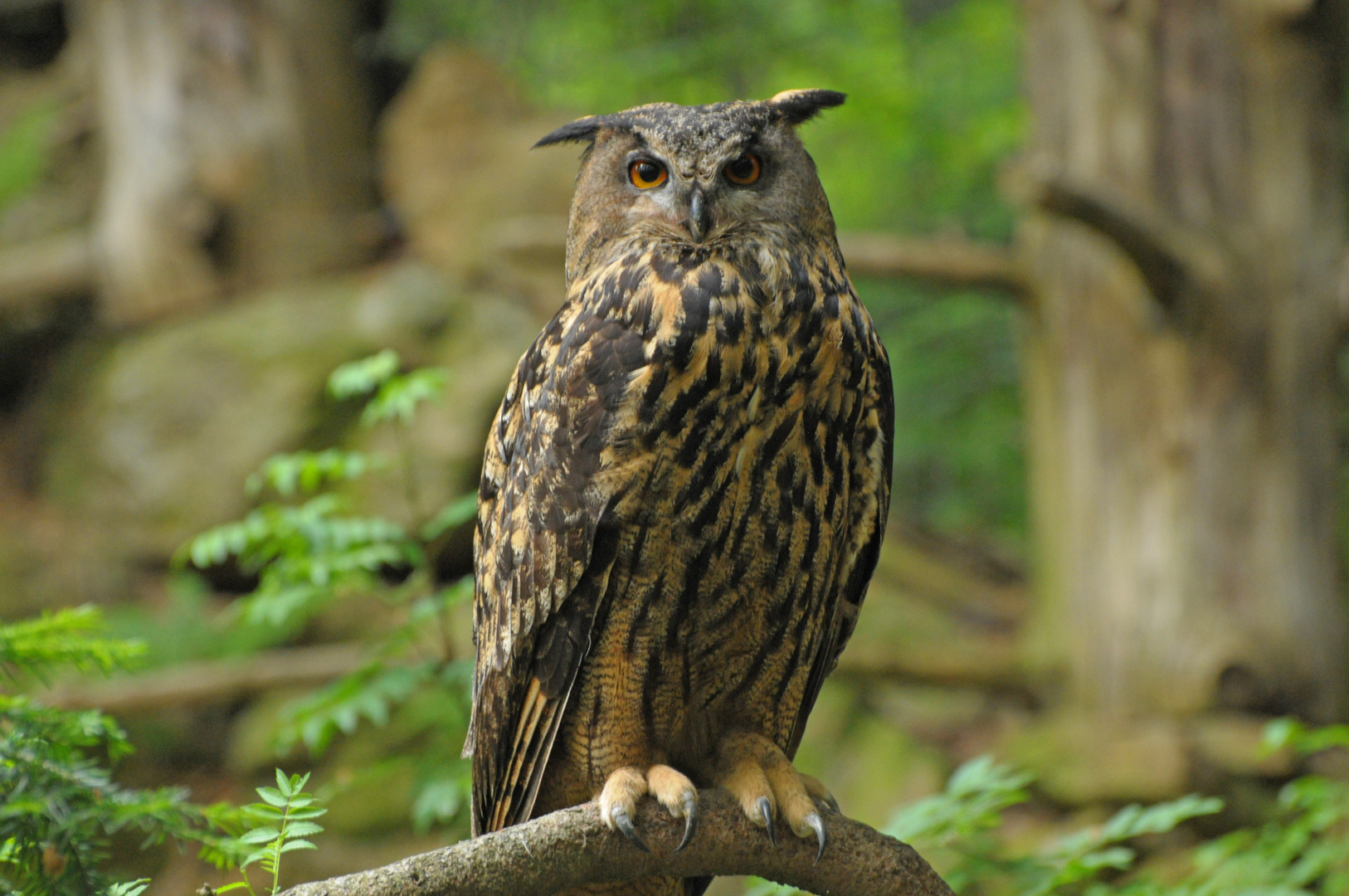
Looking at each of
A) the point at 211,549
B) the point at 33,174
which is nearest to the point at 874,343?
the point at 211,549

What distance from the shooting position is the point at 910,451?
21.3 feet

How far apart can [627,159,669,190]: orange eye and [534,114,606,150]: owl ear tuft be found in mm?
136

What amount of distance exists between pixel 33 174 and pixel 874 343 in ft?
22.7

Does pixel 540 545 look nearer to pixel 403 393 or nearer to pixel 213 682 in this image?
pixel 403 393

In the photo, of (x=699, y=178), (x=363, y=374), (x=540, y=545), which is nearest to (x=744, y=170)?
(x=699, y=178)

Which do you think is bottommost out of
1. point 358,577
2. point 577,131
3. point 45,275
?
point 358,577

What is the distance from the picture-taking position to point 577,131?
82.1 inches

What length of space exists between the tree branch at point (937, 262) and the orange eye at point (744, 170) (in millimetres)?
1946

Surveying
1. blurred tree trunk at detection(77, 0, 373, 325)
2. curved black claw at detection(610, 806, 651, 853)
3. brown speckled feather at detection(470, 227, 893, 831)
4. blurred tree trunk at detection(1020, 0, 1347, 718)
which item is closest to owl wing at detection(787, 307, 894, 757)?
brown speckled feather at detection(470, 227, 893, 831)

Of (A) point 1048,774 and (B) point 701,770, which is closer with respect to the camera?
(B) point 701,770

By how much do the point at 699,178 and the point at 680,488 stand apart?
0.53 metres

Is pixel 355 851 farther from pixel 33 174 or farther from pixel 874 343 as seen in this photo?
pixel 33 174

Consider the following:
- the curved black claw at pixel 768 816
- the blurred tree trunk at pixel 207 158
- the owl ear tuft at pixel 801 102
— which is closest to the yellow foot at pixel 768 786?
the curved black claw at pixel 768 816

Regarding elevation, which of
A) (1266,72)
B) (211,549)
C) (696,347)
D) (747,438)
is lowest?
(211,549)
